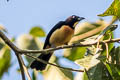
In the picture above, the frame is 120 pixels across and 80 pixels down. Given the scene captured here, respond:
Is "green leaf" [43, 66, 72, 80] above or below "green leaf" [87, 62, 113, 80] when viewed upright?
below

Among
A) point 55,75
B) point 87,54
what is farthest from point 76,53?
point 87,54

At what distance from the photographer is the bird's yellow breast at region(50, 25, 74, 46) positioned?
15.3 feet

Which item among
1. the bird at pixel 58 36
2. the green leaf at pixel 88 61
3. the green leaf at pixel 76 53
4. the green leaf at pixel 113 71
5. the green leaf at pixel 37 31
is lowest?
the bird at pixel 58 36

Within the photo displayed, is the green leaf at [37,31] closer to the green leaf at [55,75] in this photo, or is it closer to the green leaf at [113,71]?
the green leaf at [55,75]

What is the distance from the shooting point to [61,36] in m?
4.70

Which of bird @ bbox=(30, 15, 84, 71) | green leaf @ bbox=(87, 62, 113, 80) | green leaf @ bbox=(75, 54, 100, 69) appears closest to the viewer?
green leaf @ bbox=(87, 62, 113, 80)

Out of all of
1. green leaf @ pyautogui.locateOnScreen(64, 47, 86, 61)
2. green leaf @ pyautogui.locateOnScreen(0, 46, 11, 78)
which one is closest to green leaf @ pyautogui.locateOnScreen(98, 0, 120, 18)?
green leaf @ pyautogui.locateOnScreen(64, 47, 86, 61)

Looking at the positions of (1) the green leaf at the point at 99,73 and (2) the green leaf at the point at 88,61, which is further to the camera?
(2) the green leaf at the point at 88,61

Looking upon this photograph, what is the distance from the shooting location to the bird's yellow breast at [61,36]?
15.3 ft

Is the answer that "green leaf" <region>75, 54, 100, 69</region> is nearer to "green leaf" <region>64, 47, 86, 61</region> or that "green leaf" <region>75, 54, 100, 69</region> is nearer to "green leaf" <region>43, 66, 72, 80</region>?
"green leaf" <region>43, 66, 72, 80</region>

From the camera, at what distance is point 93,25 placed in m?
3.89

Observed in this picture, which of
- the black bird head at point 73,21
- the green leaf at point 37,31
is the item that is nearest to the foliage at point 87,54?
the green leaf at point 37,31

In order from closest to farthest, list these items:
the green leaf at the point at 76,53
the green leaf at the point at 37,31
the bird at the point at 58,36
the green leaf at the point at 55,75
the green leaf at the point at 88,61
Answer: the green leaf at the point at 88,61 → the green leaf at the point at 55,75 → the green leaf at the point at 76,53 → the green leaf at the point at 37,31 → the bird at the point at 58,36

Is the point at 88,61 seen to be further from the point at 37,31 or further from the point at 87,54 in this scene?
the point at 37,31
